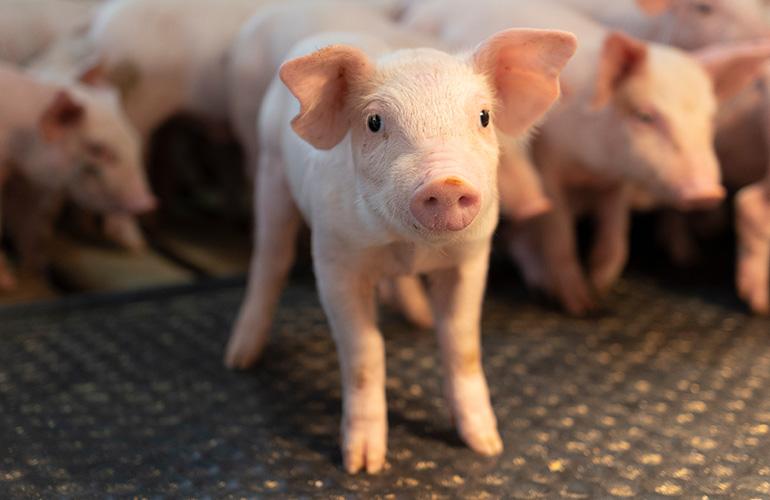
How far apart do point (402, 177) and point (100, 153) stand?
1.03 metres

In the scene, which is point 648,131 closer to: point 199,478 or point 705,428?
point 705,428

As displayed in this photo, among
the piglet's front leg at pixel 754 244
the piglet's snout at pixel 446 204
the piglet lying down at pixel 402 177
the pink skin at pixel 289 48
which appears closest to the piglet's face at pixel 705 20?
the piglet's front leg at pixel 754 244

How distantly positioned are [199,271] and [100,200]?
291mm

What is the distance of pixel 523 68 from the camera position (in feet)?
3.40

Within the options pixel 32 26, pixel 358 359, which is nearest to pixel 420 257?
pixel 358 359

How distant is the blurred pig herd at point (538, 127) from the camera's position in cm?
147

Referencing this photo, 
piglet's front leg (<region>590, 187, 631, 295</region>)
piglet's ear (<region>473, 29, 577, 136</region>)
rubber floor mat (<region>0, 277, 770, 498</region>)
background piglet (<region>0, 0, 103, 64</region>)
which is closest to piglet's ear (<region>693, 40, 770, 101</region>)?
piglet's front leg (<region>590, 187, 631, 295</region>)

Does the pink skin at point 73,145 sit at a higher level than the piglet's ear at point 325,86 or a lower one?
lower

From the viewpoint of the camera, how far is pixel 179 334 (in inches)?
61.3

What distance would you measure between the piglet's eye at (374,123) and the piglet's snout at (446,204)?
4.8 inches

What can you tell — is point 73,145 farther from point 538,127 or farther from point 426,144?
→ point 426,144

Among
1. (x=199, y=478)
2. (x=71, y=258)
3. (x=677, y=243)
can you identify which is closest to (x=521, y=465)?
(x=199, y=478)

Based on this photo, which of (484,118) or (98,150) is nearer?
(484,118)

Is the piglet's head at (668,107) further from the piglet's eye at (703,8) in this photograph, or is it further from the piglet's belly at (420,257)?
the piglet's belly at (420,257)
